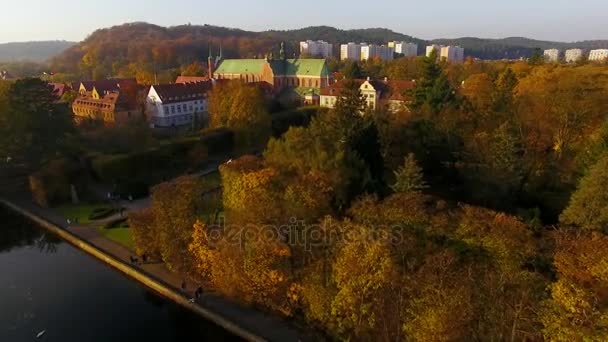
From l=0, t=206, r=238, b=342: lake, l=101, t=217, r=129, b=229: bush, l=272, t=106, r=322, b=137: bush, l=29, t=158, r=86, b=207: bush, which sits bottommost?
l=0, t=206, r=238, b=342: lake

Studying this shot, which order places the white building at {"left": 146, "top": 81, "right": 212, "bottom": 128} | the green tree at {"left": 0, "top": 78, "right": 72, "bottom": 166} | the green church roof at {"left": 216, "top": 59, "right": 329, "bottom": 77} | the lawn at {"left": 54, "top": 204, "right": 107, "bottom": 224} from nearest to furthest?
the lawn at {"left": 54, "top": 204, "right": 107, "bottom": 224} < the green tree at {"left": 0, "top": 78, "right": 72, "bottom": 166} < the white building at {"left": 146, "top": 81, "right": 212, "bottom": 128} < the green church roof at {"left": 216, "top": 59, "right": 329, "bottom": 77}

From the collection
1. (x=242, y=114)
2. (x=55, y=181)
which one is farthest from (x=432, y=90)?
(x=55, y=181)

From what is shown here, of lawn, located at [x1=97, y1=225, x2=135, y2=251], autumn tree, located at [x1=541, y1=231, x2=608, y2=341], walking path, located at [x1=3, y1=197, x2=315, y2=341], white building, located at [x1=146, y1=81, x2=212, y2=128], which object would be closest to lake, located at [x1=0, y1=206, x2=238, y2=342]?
walking path, located at [x1=3, y1=197, x2=315, y2=341]

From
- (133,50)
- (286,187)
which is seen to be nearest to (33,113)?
(286,187)

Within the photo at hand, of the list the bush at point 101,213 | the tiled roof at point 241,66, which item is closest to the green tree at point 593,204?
the bush at point 101,213

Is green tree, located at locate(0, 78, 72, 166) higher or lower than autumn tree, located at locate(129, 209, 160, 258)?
higher

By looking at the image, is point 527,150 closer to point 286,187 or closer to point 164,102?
point 286,187

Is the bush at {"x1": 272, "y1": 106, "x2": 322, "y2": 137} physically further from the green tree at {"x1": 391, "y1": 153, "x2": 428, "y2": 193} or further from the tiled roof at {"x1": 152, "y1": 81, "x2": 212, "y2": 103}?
the green tree at {"x1": 391, "y1": 153, "x2": 428, "y2": 193}

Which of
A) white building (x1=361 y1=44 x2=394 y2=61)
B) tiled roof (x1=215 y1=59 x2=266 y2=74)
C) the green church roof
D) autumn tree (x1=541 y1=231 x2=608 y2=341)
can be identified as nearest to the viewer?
autumn tree (x1=541 y1=231 x2=608 y2=341)

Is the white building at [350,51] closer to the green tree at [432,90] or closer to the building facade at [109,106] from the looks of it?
the building facade at [109,106]
